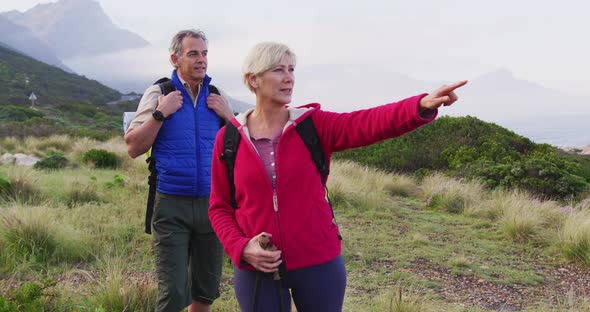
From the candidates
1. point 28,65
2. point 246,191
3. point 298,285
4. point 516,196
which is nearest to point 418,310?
point 298,285

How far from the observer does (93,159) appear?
37.1 ft

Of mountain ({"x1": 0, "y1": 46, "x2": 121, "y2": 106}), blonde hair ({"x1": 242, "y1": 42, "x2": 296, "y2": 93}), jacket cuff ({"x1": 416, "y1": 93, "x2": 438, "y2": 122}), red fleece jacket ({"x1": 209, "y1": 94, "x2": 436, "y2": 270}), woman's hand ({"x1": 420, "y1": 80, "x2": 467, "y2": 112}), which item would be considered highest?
mountain ({"x1": 0, "y1": 46, "x2": 121, "y2": 106})

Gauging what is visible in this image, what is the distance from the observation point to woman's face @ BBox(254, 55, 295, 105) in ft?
6.66

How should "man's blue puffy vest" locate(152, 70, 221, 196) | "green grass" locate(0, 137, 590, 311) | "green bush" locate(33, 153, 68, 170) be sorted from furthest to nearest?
1. "green bush" locate(33, 153, 68, 170)
2. "green grass" locate(0, 137, 590, 311)
3. "man's blue puffy vest" locate(152, 70, 221, 196)

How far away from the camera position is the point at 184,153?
2.98 m

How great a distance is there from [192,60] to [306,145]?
1.32 meters

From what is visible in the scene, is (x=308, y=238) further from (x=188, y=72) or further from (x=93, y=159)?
(x=93, y=159)

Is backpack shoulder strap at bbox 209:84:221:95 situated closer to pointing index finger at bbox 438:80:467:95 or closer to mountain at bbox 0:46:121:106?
pointing index finger at bbox 438:80:467:95

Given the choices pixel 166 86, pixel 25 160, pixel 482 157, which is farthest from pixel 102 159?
pixel 166 86

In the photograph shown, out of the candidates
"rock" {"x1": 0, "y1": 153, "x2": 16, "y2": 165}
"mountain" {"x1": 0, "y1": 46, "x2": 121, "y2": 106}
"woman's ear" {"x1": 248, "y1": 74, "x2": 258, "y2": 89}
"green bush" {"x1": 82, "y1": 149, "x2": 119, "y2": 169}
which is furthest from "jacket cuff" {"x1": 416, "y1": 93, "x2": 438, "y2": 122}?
"mountain" {"x1": 0, "y1": 46, "x2": 121, "y2": 106}

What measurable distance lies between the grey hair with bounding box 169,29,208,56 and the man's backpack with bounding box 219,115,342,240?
114cm

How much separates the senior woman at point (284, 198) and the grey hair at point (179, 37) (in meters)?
1.15

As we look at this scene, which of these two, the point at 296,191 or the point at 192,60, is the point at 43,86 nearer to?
the point at 192,60

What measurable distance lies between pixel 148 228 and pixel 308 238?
58.4 inches
